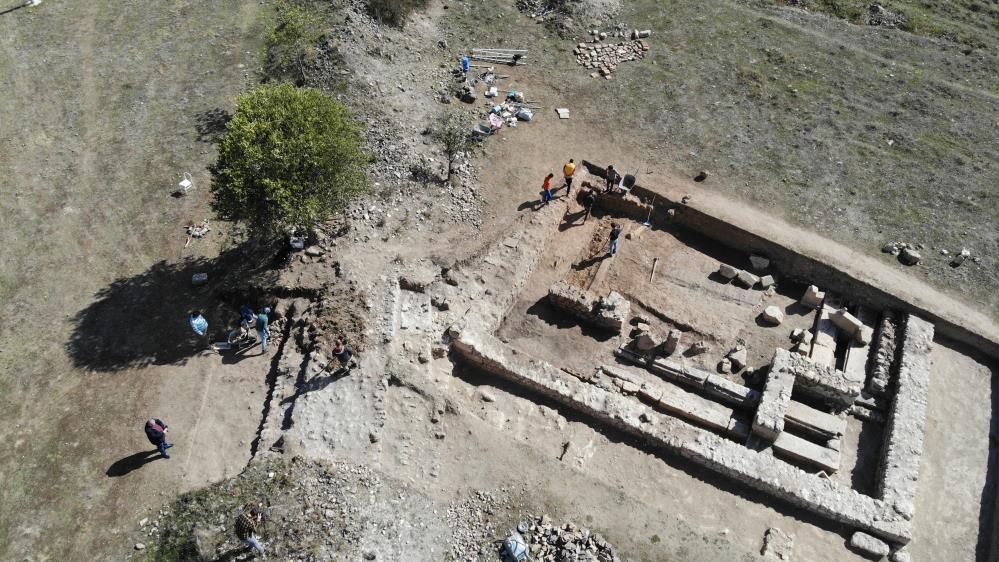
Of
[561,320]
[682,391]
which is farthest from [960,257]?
[561,320]

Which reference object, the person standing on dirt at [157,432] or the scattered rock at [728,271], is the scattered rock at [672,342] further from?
the person standing on dirt at [157,432]

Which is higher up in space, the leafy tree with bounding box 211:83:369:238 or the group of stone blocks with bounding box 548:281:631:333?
the leafy tree with bounding box 211:83:369:238

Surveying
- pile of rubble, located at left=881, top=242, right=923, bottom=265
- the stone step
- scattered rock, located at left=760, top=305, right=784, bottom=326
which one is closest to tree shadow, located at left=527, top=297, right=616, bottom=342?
scattered rock, located at left=760, top=305, right=784, bottom=326

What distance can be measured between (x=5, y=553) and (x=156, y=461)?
12.6 feet

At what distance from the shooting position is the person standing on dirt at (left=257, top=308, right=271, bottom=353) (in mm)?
19766

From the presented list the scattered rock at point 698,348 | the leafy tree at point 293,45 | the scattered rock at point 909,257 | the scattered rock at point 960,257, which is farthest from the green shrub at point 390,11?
the scattered rock at point 960,257

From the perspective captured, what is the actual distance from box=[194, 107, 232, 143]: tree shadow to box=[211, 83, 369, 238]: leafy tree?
277 inches

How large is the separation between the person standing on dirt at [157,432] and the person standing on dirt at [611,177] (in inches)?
726

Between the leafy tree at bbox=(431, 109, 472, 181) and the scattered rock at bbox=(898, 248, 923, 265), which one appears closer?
the scattered rock at bbox=(898, 248, 923, 265)

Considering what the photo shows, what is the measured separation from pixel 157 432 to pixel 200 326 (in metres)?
4.00

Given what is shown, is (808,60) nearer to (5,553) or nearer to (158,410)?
(158,410)

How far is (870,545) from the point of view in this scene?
17.7 m

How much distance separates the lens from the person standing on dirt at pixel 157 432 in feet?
55.1

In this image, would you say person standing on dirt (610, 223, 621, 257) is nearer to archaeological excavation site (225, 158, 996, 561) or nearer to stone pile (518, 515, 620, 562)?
archaeological excavation site (225, 158, 996, 561)
